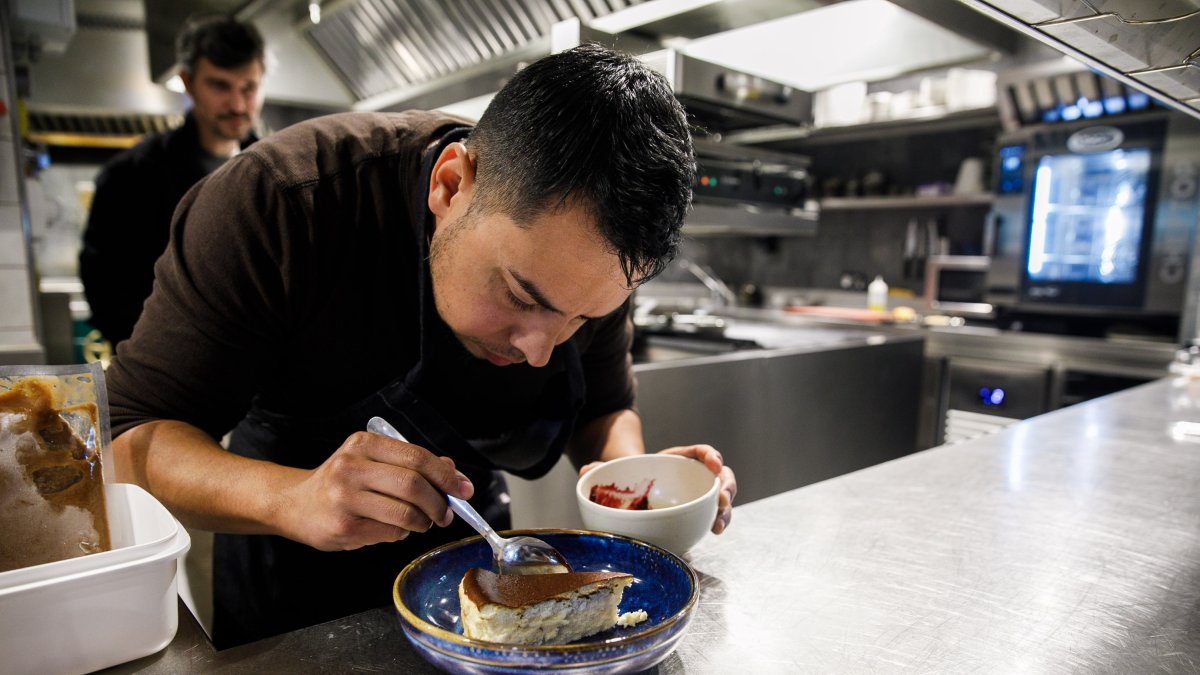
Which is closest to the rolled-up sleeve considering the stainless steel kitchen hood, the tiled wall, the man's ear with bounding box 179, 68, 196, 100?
the stainless steel kitchen hood

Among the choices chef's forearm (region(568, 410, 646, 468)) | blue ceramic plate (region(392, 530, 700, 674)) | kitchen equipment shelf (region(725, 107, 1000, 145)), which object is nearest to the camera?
blue ceramic plate (region(392, 530, 700, 674))

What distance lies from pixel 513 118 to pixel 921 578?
783 mm

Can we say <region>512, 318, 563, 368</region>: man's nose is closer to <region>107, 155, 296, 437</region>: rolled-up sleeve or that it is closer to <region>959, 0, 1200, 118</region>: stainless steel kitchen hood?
<region>107, 155, 296, 437</region>: rolled-up sleeve

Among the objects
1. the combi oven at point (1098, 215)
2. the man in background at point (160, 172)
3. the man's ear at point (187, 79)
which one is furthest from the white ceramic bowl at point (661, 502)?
the combi oven at point (1098, 215)

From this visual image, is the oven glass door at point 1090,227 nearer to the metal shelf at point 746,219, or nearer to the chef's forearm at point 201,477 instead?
the metal shelf at point 746,219

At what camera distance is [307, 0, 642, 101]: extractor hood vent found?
2.57 meters

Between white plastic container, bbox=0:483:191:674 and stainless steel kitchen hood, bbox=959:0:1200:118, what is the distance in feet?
3.35

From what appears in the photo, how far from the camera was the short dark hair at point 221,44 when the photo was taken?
243 cm

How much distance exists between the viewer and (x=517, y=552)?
80 centimetres

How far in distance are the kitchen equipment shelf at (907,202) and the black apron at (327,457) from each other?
4.07 metres

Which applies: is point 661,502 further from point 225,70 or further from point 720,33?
point 225,70

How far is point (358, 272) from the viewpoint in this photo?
1.09 m

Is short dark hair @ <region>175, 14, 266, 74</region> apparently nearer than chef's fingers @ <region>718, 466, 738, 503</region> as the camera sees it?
No

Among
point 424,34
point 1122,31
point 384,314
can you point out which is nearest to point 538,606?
point 384,314
